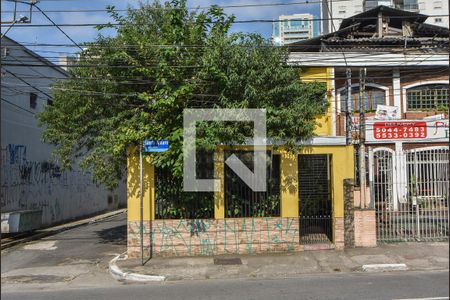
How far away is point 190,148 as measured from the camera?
1098 cm

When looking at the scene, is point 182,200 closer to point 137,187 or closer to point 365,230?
point 137,187

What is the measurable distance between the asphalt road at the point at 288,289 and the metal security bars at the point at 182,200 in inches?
105

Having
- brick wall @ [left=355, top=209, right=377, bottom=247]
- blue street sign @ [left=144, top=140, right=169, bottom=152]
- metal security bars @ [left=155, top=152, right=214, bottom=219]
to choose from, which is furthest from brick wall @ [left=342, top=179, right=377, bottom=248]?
blue street sign @ [left=144, top=140, right=169, bottom=152]

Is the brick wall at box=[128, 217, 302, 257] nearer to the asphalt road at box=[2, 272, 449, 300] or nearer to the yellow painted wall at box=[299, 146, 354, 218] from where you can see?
the yellow painted wall at box=[299, 146, 354, 218]

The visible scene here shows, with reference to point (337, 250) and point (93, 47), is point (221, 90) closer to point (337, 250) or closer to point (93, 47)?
point (93, 47)

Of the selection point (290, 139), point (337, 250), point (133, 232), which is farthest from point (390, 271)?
point (133, 232)

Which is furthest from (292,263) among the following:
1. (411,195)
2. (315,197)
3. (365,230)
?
(411,195)

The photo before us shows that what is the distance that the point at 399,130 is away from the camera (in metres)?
19.6

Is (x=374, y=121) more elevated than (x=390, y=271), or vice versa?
(x=374, y=121)

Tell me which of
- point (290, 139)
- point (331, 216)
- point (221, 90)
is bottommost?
point (331, 216)

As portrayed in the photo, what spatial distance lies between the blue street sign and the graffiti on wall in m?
5.50

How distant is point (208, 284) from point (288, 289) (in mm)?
1607

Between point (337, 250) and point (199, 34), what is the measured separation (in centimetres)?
632

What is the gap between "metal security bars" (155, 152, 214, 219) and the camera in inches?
463
